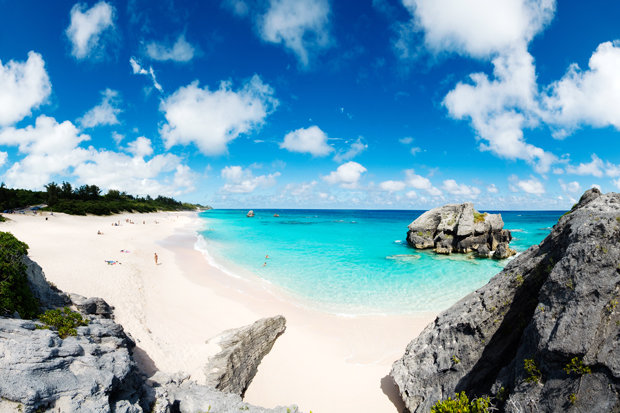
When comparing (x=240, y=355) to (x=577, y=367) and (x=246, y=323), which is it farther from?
(x=577, y=367)

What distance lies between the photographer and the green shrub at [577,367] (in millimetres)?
5086

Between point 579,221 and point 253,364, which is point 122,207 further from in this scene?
point 579,221

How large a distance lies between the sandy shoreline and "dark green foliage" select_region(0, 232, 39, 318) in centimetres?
439

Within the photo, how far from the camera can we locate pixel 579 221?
711cm

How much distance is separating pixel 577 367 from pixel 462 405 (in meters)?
2.79

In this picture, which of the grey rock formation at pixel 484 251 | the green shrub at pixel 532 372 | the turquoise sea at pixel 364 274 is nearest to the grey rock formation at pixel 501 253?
the grey rock formation at pixel 484 251

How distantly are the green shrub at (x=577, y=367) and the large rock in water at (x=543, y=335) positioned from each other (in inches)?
0.7

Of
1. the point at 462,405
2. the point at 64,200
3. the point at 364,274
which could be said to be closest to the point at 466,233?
the point at 364,274

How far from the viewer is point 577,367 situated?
17.0 feet

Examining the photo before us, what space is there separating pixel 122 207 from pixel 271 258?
85868mm

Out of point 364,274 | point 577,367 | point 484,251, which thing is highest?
point 577,367

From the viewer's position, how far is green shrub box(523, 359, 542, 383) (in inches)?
221

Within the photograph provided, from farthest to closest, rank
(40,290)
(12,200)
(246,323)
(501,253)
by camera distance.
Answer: (12,200) < (501,253) < (246,323) < (40,290)

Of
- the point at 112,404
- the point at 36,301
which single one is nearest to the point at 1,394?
the point at 112,404
